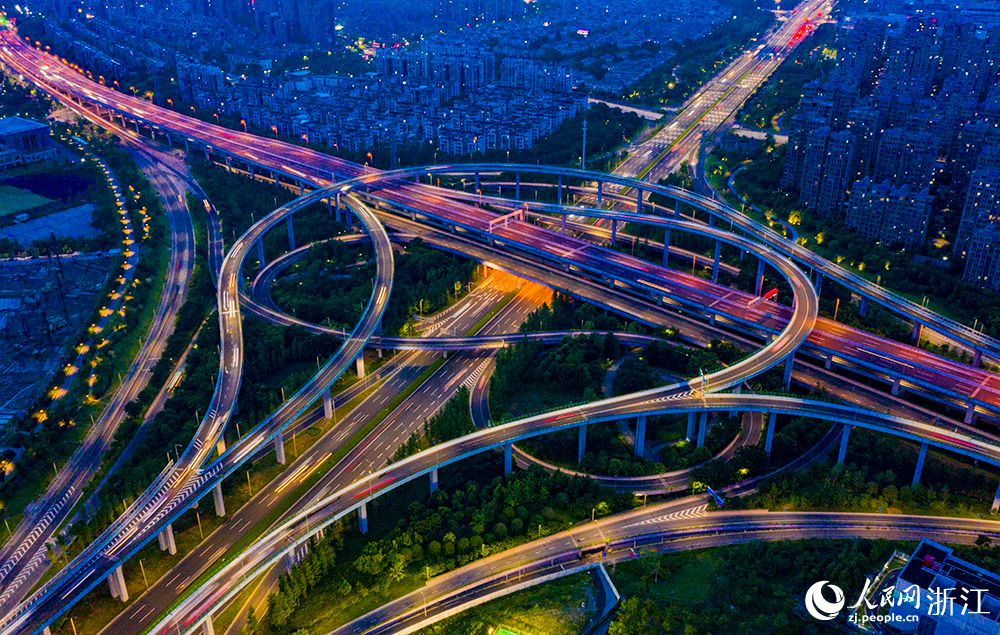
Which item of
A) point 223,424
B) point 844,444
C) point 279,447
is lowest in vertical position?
point 279,447

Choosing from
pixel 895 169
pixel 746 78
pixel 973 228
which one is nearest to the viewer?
pixel 973 228

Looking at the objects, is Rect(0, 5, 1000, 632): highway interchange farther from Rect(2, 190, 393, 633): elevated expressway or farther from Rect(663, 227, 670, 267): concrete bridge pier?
Rect(663, 227, 670, 267): concrete bridge pier

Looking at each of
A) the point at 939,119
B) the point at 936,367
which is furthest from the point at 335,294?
the point at 939,119

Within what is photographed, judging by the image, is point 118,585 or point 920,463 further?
point 920,463

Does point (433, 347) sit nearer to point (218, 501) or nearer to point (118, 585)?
point (218, 501)

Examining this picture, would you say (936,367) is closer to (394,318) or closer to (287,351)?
(394,318)

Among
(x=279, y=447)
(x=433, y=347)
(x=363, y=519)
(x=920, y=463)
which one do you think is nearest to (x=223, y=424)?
(x=279, y=447)
